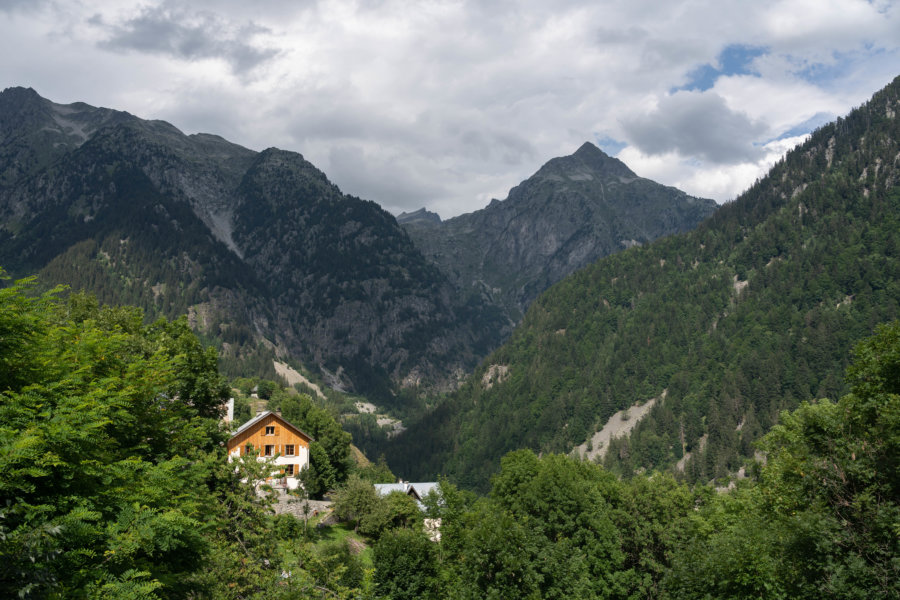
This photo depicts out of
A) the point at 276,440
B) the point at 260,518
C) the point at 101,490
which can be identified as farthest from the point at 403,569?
the point at 276,440

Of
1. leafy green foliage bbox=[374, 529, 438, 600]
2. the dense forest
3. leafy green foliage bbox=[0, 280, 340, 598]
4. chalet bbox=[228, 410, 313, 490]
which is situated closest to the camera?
leafy green foliage bbox=[0, 280, 340, 598]

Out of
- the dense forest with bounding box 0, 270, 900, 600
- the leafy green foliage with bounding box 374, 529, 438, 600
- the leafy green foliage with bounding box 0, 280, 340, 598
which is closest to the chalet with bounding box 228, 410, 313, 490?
the dense forest with bounding box 0, 270, 900, 600

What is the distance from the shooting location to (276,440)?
254 feet

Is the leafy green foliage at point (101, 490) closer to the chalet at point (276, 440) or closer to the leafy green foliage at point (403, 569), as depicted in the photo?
the leafy green foliage at point (403, 569)

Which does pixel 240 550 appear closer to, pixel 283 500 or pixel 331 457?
pixel 283 500

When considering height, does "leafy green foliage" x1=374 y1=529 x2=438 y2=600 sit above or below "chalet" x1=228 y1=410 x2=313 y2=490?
below

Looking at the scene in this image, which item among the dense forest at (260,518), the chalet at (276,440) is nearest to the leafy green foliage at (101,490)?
the dense forest at (260,518)

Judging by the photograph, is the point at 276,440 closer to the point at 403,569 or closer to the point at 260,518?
the point at 403,569

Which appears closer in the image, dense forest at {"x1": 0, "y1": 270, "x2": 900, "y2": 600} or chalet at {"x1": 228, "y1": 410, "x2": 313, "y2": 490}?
dense forest at {"x1": 0, "y1": 270, "x2": 900, "y2": 600}

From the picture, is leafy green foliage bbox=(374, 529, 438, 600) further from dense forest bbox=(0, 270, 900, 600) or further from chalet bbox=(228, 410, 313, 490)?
chalet bbox=(228, 410, 313, 490)

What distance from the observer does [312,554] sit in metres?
22.1

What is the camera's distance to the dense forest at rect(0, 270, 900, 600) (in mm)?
17391

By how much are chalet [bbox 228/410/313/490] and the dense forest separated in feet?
64.0

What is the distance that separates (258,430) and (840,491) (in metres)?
65.6
